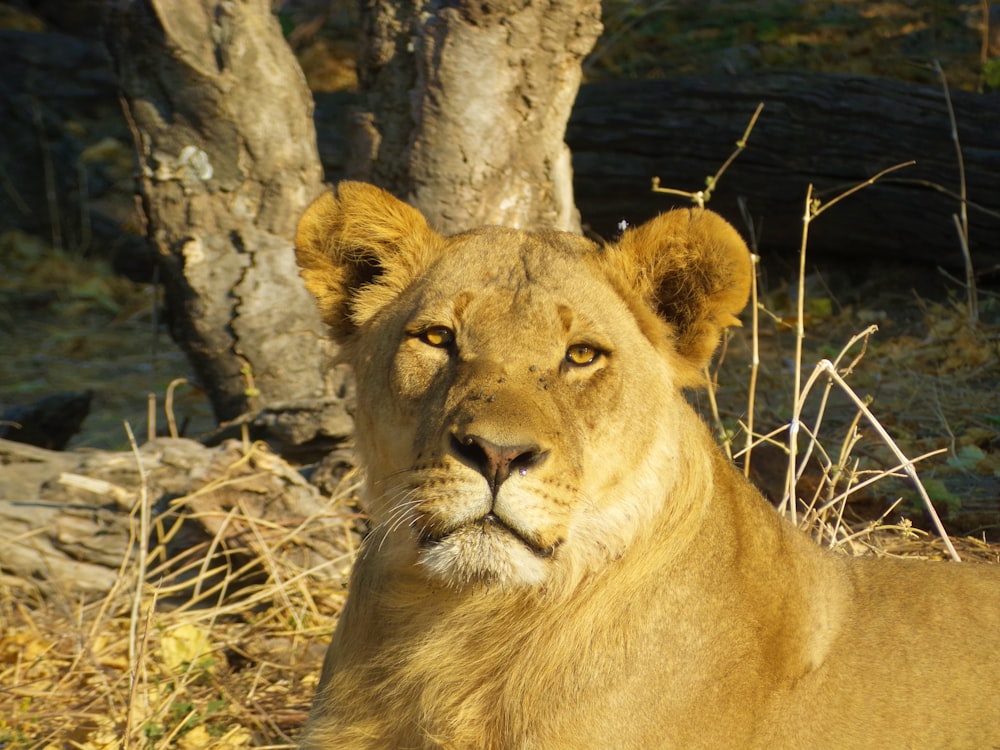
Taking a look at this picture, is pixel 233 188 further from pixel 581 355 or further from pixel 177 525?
pixel 581 355

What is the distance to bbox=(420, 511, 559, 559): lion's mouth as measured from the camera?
2.40 meters

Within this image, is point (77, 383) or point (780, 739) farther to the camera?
point (77, 383)

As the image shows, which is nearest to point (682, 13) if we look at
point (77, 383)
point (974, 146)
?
point (974, 146)

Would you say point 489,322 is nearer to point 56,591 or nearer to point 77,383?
point 56,591

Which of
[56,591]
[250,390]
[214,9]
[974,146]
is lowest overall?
[56,591]

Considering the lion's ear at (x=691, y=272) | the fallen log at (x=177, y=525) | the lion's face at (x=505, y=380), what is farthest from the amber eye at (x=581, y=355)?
the fallen log at (x=177, y=525)

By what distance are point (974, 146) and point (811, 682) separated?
206 inches

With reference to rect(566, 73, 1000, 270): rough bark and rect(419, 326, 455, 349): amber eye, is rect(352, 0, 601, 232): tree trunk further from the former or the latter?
rect(566, 73, 1000, 270): rough bark

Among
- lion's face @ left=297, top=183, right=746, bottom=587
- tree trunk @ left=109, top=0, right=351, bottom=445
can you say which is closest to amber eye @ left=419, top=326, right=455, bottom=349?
lion's face @ left=297, top=183, right=746, bottom=587

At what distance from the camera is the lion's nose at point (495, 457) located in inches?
92.1

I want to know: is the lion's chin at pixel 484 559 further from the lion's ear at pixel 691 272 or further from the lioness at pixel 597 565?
the lion's ear at pixel 691 272

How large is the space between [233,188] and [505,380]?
2.64 metres

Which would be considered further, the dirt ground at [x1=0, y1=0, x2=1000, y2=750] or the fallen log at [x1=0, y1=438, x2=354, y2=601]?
the fallen log at [x1=0, y1=438, x2=354, y2=601]

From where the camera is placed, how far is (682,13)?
10.6 metres
